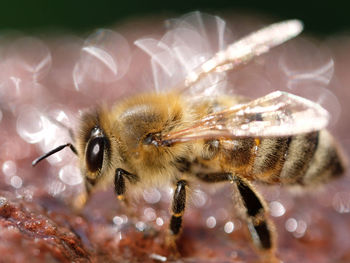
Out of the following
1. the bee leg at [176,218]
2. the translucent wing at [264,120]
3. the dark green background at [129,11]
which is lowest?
the dark green background at [129,11]

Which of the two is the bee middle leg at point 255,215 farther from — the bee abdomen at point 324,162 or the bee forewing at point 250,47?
the bee forewing at point 250,47

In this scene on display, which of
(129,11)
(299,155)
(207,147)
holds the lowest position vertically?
(129,11)

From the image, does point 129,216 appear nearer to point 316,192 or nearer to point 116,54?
point 316,192

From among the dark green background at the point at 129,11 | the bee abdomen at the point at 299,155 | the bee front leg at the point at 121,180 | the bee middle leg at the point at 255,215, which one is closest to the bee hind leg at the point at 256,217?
the bee middle leg at the point at 255,215

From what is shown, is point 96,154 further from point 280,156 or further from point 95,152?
point 280,156

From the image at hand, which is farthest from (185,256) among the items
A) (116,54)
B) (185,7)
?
(185,7)

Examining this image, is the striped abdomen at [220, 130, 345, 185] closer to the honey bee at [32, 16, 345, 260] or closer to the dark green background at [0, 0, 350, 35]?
the honey bee at [32, 16, 345, 260]

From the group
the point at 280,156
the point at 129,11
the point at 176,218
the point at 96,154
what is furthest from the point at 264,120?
the point at 129,11

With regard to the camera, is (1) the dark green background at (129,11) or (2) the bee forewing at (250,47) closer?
(2) the bee forewing at (250,47)
